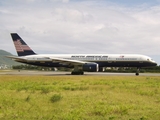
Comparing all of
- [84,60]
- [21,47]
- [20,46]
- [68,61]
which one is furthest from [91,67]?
[20,46]

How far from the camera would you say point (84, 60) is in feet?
153

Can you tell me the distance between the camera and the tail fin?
49.1m

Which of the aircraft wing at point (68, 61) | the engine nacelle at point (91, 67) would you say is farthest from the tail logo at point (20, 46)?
the engine nacelle at point (91, 67)

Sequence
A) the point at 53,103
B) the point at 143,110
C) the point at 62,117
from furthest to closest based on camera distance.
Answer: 1. the point at 53,103
2. the point at 143,110
3. the point at 62,117

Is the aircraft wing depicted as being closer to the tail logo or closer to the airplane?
the airplane

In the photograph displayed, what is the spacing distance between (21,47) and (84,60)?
493 inches

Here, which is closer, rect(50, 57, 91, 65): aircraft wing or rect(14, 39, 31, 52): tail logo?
rect(50, 57, 91, 65): aircraft wing

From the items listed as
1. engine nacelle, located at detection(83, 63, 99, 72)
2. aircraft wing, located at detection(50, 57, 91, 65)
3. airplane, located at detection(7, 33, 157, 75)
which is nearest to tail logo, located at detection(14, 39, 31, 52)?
airplane, located at detection(7, 33, 157, 75)

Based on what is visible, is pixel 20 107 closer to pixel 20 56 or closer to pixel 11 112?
pixel 11 112

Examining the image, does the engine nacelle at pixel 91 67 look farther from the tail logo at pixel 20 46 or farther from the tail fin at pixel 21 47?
the tail logo at pixel 20 46

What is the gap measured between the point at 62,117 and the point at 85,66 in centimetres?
3394

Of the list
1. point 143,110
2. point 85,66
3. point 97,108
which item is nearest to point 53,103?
point 97,108

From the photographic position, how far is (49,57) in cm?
4734

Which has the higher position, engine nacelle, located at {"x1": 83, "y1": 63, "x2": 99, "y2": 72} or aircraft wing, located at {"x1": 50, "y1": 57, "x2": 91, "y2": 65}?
Answer: aircraft wing, located at {"x1": 50, "y1": 57, "x2": 91, "y2": 65}
